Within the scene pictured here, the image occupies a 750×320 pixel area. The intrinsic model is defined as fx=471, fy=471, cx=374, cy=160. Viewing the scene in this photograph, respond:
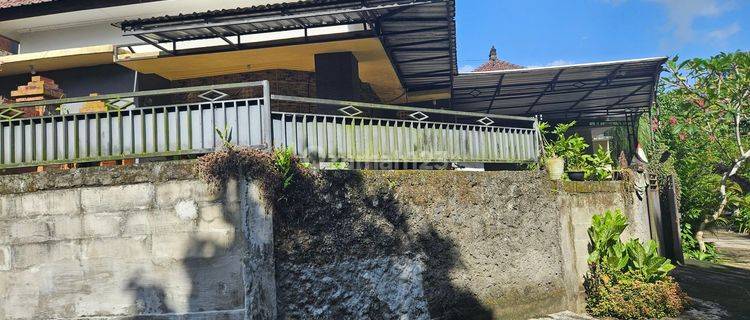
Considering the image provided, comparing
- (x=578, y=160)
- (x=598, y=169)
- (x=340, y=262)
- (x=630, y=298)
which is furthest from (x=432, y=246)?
(x=598, y=169)

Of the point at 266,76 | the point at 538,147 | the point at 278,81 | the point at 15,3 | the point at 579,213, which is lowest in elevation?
the point at 579,213

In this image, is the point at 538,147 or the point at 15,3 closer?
the point at 538,147

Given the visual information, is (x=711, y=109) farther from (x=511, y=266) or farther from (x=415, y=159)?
(x=415, y=159)

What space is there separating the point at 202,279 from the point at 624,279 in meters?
6.31

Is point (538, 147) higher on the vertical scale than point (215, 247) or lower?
higher

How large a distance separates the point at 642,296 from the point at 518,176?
2656 mm

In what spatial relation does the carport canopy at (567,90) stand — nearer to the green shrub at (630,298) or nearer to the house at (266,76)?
the house at (266,76)

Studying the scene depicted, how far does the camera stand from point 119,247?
469 cm

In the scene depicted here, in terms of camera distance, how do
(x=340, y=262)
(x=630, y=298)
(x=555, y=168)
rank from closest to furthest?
(x=340, y=262) → (x=630, y=298) → (x=555, y=168)

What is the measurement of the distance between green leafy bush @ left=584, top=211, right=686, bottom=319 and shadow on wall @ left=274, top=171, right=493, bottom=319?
98.6 inches

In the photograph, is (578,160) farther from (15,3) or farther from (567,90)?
(15,3)

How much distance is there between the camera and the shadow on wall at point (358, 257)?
4.95m

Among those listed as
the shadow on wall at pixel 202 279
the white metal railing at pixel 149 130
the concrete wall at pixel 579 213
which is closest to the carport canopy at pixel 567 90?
the concrete wall at pixel 579 213

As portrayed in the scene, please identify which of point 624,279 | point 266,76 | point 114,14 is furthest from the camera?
point 266,76
